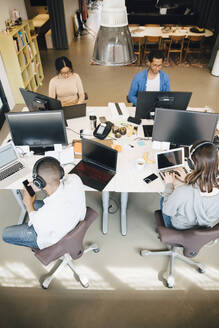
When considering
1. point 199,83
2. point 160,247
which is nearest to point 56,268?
point 160,247

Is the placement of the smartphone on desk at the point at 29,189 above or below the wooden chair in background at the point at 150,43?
below

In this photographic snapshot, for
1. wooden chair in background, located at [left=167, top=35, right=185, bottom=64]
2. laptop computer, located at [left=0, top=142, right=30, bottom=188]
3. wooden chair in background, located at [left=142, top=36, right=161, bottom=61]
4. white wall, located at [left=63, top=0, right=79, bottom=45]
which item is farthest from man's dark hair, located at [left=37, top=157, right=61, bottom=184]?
white wall, located at [left=63, top=0, right=79, bottom=45]

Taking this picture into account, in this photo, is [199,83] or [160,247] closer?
[160,247]

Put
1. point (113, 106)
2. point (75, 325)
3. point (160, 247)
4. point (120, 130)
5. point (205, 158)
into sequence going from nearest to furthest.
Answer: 1. point (205, 158)
2. point (75, 325)
3. point (160, 247)
4. point (120, 130)
5. point (113, 106)

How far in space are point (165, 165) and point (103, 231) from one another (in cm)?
110

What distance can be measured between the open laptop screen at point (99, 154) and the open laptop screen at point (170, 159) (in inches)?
18.8

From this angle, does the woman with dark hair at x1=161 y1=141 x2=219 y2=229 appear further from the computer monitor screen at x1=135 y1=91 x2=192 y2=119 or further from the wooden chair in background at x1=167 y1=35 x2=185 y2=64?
the wooden chair in background at x1=167 y1=35 x2=185 y2=64

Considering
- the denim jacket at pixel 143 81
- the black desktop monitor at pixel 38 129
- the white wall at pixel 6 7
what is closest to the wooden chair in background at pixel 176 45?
the denim jacket at pixel 143 81

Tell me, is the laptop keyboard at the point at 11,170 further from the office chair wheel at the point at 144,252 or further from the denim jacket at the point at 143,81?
the denim jacket at the point at 143,81

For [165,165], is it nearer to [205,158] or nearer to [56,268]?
[205,158]

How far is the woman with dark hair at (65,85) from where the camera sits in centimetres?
300

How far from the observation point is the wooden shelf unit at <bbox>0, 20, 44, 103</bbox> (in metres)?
4.00

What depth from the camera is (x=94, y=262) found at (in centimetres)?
241

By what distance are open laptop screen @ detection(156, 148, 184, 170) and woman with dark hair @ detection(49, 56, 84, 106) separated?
71.0 inches
